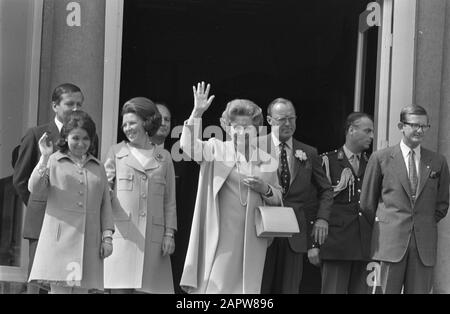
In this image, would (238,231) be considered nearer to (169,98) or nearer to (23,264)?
(23,264)

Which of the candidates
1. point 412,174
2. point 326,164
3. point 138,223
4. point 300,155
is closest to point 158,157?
point 138,223

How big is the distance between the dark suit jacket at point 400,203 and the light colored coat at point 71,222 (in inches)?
87.6

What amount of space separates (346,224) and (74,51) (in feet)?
9.30

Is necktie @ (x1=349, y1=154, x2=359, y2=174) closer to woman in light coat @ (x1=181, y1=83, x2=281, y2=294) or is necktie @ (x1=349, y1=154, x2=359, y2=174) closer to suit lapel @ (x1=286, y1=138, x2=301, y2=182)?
suit lapel @ (x1=286, y1=138, x2=301, y2=182)

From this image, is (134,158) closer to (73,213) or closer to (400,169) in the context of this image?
(73,213)

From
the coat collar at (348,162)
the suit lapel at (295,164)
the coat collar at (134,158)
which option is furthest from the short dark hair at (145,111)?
the coat collar at (348,162)

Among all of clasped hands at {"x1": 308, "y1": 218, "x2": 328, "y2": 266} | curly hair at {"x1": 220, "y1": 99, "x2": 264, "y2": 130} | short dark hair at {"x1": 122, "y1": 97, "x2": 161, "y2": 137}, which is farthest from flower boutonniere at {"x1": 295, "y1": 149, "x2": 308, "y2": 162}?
short dark hair at {"x1": 122, "y1": 97, "x2": 161, "y2": 137}

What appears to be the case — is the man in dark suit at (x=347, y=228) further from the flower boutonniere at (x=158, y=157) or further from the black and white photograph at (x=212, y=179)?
the flower boutonniere at (x=158, y=157)

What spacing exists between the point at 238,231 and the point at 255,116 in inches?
34.4

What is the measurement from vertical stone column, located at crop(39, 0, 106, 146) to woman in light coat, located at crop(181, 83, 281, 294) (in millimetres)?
1862

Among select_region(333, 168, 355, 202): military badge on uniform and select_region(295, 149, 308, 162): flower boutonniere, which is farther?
select_region(333, 168, 355, 202): military badge on uniform

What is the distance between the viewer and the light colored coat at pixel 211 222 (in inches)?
330

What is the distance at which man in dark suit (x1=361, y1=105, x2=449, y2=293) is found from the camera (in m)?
8.91

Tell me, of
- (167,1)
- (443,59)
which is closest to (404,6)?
(443,59)
